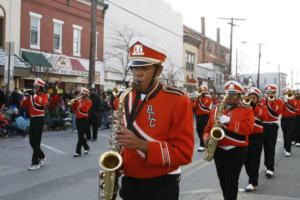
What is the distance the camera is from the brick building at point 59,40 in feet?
80.9

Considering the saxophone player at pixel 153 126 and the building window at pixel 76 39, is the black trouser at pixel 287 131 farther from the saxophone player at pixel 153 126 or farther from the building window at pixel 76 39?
the building window at pixel 76 39

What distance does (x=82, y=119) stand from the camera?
494 inches

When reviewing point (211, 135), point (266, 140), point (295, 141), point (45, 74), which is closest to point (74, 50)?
point (45, 74)

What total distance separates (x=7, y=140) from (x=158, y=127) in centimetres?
1274

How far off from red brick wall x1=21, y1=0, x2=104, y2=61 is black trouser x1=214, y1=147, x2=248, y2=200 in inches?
789

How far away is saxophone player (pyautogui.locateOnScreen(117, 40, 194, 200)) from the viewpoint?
339 centimetres

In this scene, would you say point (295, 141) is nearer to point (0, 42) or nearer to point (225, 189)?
point (225, 189)

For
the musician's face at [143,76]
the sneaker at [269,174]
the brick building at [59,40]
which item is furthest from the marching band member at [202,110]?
the musician's face at [143,76]

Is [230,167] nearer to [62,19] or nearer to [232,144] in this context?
[232,144]

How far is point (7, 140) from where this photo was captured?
49.8ft

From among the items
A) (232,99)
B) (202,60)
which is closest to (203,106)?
(232,99)

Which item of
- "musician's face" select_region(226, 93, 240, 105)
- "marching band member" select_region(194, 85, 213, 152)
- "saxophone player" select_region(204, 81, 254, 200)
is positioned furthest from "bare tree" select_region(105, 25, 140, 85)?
"saxophone player" select_region(204, 81, 254, 200)

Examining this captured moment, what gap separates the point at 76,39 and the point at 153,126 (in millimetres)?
26821

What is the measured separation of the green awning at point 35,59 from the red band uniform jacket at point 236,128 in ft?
61.9
